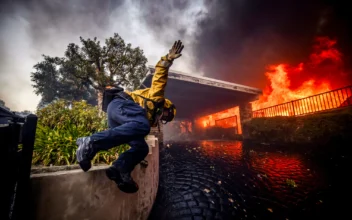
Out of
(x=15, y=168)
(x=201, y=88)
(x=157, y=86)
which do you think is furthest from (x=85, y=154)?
(x=201, y=88)

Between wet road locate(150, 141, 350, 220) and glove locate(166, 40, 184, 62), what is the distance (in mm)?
2617

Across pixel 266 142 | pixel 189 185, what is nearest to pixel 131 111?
pixel 189 185

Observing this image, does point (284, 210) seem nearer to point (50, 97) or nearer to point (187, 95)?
point (187, 95)

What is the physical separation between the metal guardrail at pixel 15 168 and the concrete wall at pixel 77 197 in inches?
2.7

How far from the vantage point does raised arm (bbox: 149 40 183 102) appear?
2.00 metres

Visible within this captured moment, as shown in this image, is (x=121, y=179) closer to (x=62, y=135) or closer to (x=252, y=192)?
(x=62, y=135)

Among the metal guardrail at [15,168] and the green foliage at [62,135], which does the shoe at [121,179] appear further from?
the green foliage at [62,135]

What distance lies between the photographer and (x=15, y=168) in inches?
53.7

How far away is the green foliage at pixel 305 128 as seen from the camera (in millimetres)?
5777

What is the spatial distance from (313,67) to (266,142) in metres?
17.0

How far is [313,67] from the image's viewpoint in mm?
18656

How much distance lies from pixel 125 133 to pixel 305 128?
877 cm

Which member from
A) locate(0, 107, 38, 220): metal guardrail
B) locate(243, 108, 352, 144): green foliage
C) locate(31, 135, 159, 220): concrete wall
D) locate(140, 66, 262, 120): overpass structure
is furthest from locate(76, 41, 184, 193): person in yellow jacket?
locate(243, 108, 352, 144): green foliage

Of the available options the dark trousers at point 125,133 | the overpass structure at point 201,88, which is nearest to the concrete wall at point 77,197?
the dark trousers at point 125,133
